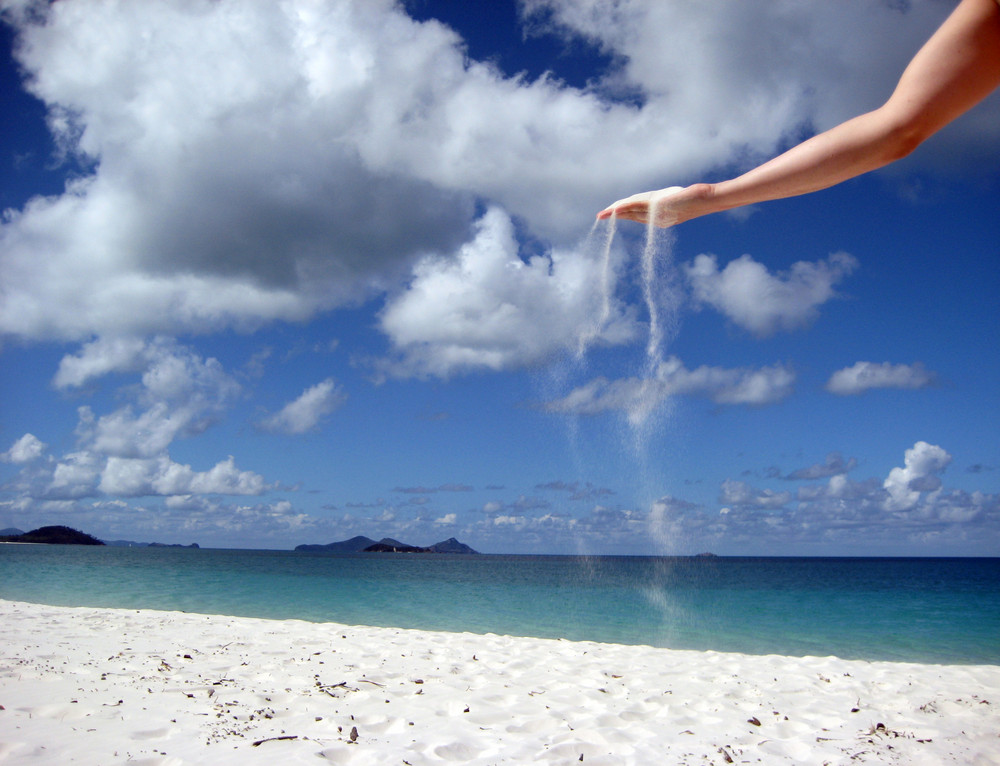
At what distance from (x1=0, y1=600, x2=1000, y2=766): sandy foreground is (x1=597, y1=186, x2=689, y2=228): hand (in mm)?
3936

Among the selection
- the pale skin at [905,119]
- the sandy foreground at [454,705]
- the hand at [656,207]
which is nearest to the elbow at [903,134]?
the pale skin at [905,119]

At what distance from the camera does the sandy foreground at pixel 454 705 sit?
4.18 m

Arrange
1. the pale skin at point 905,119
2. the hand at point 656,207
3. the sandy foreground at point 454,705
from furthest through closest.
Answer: the sandy foreground at point 454,705, the hand at point 656,207, the pale skin at point 905,119

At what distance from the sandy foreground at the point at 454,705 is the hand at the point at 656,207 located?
3936mm

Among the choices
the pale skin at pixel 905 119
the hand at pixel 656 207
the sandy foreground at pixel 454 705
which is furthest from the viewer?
the sandy foreground at pixel 454 705

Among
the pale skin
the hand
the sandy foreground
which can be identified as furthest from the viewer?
the sandy foreground

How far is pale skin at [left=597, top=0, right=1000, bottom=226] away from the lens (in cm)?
74

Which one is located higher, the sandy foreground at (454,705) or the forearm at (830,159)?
the forearm at (830,159)

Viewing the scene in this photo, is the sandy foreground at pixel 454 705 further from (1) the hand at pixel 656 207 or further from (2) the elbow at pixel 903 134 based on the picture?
(2) the elbow at pixel 903 134

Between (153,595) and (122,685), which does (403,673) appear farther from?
(153,595)

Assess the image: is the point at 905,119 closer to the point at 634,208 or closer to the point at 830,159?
the point at 830,159

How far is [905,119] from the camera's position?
802 millimetres

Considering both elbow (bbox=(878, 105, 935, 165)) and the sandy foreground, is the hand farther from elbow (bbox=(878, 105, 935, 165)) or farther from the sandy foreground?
the sandy foreground

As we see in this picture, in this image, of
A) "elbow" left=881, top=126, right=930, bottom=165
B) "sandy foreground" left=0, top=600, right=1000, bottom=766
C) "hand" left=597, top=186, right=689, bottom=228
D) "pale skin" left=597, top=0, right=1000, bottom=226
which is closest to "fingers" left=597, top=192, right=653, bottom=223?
"hand" left=597, top=186, right=689, bottom=228
